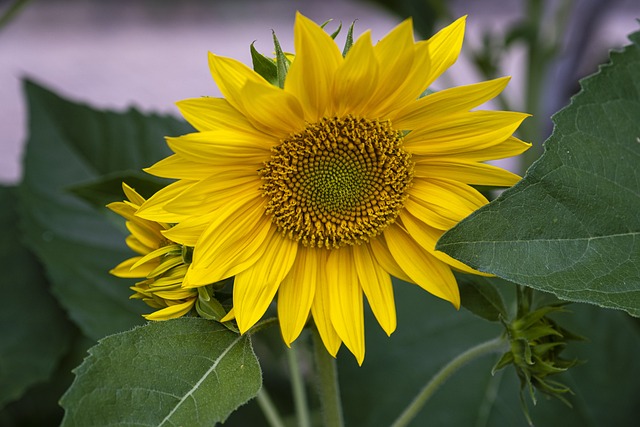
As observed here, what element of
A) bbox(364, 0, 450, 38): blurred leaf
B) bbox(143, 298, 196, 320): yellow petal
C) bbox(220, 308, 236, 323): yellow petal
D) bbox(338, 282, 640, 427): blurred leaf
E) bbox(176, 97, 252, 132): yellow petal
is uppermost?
bbox(364, 0, 450, 38): blurred leaf

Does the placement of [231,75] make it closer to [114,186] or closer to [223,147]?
[223,147]

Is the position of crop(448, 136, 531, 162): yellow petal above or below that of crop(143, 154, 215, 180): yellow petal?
above

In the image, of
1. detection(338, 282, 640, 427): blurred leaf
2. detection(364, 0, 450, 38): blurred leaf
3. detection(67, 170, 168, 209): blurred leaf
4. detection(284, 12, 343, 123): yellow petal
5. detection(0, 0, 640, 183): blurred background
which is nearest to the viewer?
detection(284, 12, 343, 123): yellow petal

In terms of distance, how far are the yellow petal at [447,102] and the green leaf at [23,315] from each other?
1.53 ft

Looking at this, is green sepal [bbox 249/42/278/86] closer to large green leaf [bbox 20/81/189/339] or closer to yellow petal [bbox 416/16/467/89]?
yellow petal [bbox 416/16/467/89]

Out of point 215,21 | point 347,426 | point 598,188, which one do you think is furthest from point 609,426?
point 215,21

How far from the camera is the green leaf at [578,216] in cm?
38

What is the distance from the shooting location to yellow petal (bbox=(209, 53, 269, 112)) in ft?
1.24

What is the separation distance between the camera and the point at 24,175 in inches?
29.3

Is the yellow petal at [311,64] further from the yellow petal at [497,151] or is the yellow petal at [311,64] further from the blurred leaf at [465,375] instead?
the blurred leaf at [465,375]

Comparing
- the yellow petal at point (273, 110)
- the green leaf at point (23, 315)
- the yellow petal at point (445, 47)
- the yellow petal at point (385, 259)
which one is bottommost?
the green leaf at point (23, 315)

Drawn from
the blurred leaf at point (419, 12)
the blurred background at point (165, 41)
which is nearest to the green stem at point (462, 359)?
the blurred leaf at point (419, 12)

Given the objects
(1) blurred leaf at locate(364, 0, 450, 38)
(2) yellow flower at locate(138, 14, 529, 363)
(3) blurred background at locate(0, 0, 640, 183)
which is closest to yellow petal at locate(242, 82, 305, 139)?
(2) yellow flower at locate(138, 14, 529, 363)

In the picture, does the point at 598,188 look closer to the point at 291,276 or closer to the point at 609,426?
the point at 291,276
